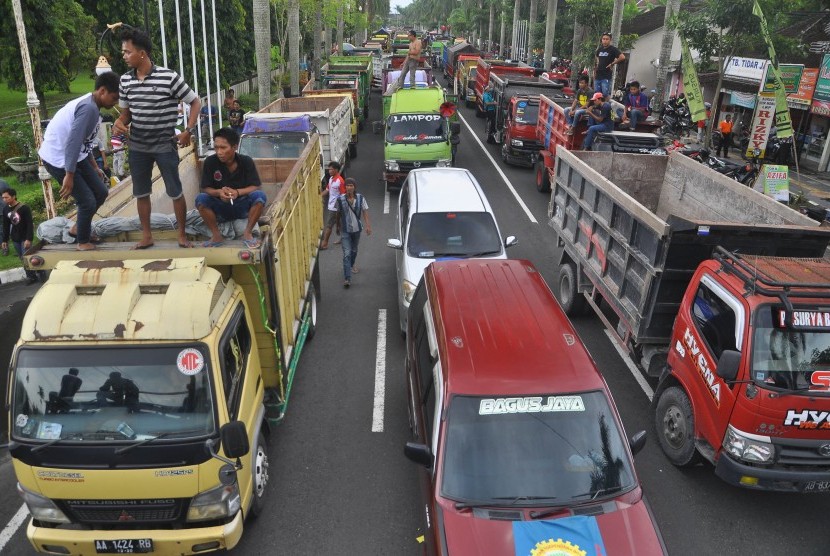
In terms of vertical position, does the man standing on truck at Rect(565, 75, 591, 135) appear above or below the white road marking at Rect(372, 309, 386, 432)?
above

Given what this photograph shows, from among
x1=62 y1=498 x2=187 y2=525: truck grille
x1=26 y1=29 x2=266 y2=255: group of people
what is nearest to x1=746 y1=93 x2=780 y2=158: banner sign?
x1=26 y1=29 x2=266 y2=255: group of people

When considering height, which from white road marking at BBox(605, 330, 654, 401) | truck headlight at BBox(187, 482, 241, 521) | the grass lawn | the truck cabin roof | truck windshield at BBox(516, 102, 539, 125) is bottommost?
white road marking at BBox(605, 330, 654, 401)

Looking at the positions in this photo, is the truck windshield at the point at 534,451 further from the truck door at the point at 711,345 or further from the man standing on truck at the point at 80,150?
the man standing on truck at the point at 80,150

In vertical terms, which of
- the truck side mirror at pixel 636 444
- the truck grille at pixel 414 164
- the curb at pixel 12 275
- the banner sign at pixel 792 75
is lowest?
the curb at pixel 12 275

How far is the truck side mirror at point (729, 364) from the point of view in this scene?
507cm

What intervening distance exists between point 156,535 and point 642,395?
574cm

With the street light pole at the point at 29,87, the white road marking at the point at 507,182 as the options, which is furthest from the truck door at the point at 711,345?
the street light pole at the point at 29,87

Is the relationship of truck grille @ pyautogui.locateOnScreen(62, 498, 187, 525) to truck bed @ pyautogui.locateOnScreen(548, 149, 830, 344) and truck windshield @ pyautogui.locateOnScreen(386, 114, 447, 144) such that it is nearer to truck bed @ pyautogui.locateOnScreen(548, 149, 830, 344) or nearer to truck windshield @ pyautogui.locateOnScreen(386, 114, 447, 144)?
truck bed @ pyautogui.locateOnScreen(548, 149, 830, 344)

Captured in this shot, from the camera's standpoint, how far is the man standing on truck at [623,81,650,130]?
1475 centimetres

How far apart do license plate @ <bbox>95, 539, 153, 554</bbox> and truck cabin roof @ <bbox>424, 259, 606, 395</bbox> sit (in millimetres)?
2522

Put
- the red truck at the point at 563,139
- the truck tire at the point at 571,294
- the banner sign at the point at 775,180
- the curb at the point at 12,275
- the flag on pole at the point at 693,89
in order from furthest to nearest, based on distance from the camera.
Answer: the flag on pole at the point at 693,89 < the banner sign at the point at 775,180 < the red truck at the point at 563,139 < the curb at the point at 12,275 < the truck tire at the point at 571,294

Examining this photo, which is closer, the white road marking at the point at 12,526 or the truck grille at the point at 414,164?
the white road marking at the point at 12,526

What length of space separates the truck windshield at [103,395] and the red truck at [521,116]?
14900mm

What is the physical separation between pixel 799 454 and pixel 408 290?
4.85 m
